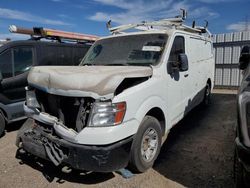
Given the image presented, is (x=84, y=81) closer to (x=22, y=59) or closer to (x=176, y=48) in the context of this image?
(x=176, y=48)

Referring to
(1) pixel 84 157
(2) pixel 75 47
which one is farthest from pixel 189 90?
(2) pixel 75 47

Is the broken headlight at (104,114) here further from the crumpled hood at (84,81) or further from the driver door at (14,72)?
the driver door at (14,72)

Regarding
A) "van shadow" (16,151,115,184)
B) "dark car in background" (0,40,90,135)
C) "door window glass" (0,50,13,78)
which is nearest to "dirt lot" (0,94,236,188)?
"van shadow" (16,151,115,184)

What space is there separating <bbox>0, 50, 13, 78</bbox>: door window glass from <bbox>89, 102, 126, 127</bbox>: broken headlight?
11.8 ft

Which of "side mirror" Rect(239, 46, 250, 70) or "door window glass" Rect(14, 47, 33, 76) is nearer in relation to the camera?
"side mirror" Rect(239, 46, 250, 70)

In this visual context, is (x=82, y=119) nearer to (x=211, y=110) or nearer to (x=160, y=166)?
(x=160, y=166)

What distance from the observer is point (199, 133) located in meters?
5.59

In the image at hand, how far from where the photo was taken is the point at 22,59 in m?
6.14

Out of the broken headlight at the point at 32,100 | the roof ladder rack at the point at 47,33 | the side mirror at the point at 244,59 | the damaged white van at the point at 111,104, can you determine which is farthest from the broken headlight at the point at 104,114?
the roof ladder rack at the point at 47,33

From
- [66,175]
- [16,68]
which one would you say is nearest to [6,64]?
[16,68]

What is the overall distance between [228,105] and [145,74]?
5773 mm

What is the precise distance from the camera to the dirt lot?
3.55 m

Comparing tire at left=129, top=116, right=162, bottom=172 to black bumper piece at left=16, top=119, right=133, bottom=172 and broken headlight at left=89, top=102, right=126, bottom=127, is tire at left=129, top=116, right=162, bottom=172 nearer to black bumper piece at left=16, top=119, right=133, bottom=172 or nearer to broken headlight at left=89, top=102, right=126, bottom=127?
black bumper piece at left=16, top=119, right=133, bottom=172

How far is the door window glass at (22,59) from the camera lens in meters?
5.99
